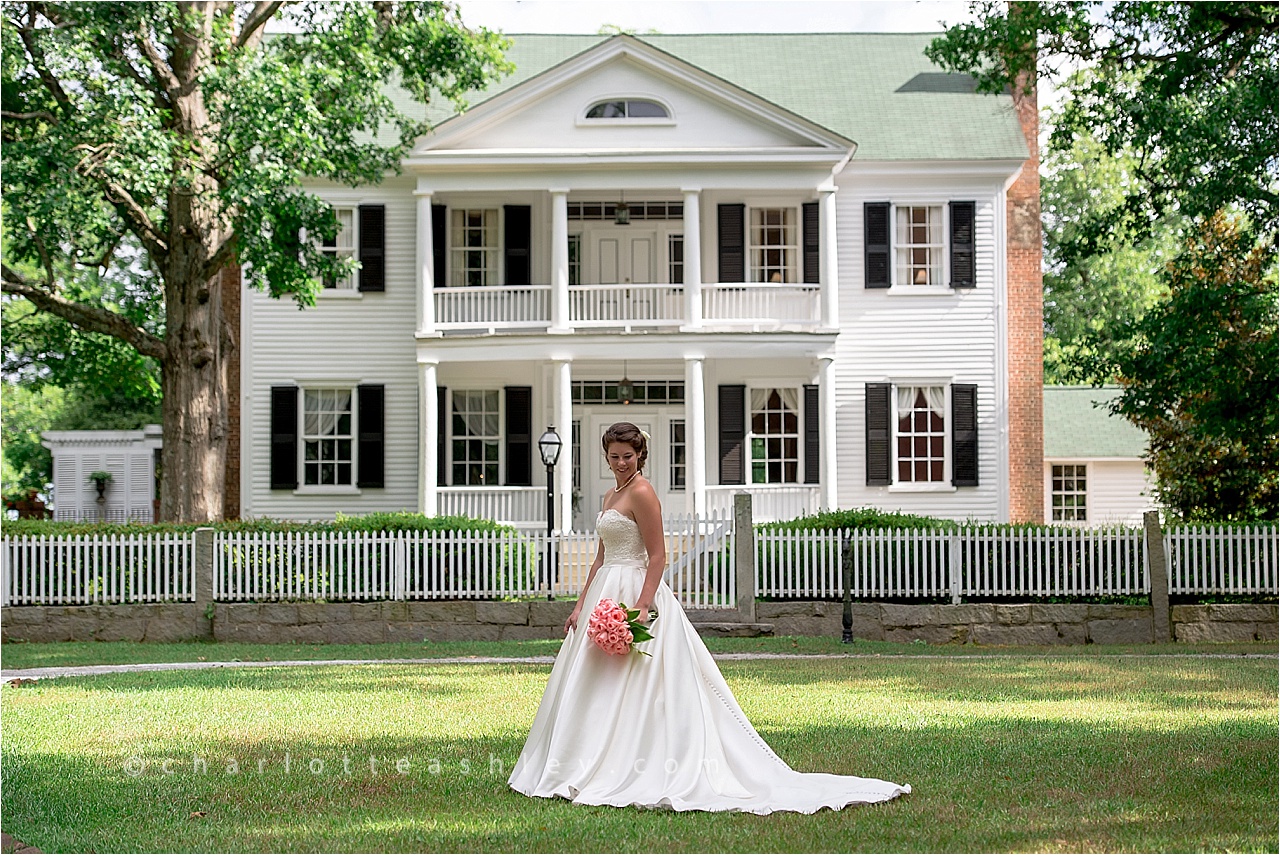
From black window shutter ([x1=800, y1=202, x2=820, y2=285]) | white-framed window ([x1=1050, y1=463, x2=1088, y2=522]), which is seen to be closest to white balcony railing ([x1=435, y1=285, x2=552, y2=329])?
black window shutter ([x1=800, y1=202, x2=820, y2=285])

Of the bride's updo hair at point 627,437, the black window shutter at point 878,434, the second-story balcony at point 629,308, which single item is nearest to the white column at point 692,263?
the second-story balcony at point 629,308

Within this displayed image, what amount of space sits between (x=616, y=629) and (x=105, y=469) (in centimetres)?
2652

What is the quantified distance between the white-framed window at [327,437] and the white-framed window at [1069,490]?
1648 centimetres

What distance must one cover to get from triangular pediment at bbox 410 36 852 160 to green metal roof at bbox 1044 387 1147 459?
12.9 m

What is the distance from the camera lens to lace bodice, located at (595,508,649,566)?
24.2 feet

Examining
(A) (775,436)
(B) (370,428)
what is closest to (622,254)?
(A) (775,436)

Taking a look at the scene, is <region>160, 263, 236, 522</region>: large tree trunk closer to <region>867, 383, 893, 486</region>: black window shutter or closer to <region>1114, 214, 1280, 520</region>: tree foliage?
<region>867, 383, 893, 486</region>: black window shutter

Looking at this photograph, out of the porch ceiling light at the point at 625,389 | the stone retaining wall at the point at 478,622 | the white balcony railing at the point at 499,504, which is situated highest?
the porch ceiling light at the point at 625,389

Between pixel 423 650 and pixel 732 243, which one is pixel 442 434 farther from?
pixel 423 650

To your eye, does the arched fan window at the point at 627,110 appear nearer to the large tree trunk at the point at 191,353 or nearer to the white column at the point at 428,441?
the white column at the point at 428,441

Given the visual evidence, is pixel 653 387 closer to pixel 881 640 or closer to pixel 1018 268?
pixel 1018 268

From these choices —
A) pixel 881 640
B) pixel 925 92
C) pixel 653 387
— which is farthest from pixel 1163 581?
pixel 925 92

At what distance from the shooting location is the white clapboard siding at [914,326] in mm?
23719

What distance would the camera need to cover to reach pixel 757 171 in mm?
22156
